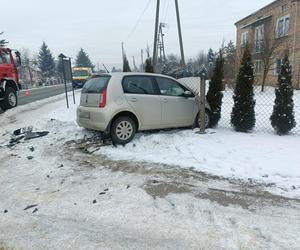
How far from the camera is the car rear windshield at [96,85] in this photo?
623 cm

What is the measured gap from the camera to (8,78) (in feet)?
42.6

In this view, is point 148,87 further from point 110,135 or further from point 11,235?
point 11,235

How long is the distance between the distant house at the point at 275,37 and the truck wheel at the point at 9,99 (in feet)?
46.3

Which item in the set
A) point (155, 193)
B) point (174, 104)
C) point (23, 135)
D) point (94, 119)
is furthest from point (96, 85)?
point (155, 193)

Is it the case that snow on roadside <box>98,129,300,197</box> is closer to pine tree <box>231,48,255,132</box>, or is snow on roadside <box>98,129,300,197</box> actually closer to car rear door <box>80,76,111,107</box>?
pine tree <box>231,48,255,132</box>

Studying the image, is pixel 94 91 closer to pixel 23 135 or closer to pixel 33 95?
pixel 23 135

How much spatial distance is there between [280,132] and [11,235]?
239 inches

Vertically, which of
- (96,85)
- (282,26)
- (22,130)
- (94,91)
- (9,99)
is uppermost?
(282,26)

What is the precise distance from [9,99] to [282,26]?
20.8 metres

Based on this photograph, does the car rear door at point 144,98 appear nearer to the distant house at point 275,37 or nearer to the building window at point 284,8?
the distant house at point 275,37

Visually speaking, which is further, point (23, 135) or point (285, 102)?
point (23, 135)

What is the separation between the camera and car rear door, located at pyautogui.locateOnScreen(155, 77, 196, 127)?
6.75m

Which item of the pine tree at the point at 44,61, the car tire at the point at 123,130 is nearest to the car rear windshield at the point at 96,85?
the car tire at the point at 123,130

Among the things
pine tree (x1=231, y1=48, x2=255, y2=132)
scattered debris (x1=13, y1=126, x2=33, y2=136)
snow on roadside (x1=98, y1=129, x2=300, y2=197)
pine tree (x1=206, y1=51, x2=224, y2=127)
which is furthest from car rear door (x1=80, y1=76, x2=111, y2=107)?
pine tree (x1=231, y1=48, x2=255, y2=132)
